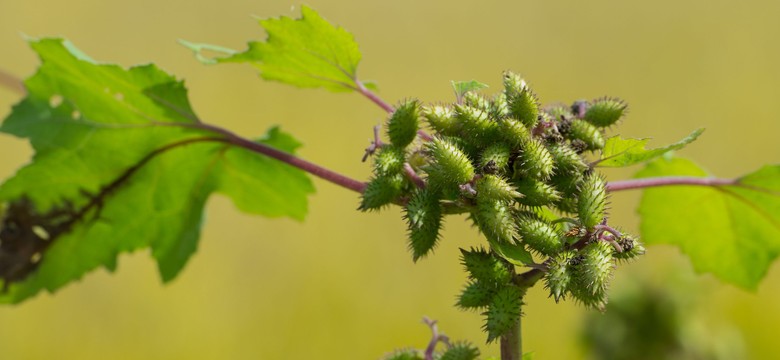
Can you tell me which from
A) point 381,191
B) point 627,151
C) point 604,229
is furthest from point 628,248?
point 381,191

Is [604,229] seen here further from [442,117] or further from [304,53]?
[304,53]

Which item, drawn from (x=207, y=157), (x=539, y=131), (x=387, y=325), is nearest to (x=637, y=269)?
(x=387, y=325)

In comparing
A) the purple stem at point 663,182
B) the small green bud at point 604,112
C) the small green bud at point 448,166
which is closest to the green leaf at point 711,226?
the purple stem at point 663,182

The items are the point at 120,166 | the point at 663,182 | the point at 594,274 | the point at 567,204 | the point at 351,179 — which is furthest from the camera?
the point at 120,166

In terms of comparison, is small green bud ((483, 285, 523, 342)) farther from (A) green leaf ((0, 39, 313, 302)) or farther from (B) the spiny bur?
(A) green leaf ((0, 39, 313, 302))

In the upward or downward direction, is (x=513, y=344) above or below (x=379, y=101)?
below
